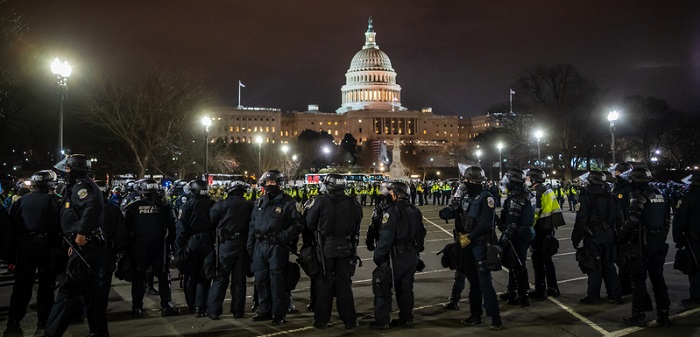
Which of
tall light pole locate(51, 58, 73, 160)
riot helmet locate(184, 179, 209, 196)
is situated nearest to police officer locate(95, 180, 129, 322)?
riot helmet locate(184, 179, 209, 196)

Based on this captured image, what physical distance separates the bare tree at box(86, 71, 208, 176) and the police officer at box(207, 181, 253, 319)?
25.3m

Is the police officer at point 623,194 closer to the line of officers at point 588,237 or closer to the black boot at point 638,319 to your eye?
the line of officers at point 588,237

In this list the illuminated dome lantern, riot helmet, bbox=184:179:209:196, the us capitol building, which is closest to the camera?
riot helmet, bbox=184:179:209:196

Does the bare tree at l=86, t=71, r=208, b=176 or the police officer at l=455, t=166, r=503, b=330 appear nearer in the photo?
the police officer at l=455, t=166, r=503, b=330

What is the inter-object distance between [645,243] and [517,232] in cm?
160

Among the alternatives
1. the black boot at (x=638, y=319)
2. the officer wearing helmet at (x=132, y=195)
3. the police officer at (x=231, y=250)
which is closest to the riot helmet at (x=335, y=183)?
the police officer at (x=231, y=250)

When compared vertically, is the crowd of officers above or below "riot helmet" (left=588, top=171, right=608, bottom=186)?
below

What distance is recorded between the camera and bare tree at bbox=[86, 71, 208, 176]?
3067 centimetres

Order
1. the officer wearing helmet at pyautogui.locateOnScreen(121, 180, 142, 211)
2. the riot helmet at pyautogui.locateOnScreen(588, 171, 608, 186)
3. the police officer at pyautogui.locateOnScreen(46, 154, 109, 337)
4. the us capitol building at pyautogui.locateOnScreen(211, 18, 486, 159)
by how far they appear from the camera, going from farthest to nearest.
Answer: the us capitol building at pyautogui.locateOnScreen(211, 18, 486, 159)
the officer wearing helmet at pyautogui.locateOnScreen(121, 180, 142, 211)
the riot helmet at pyautogui.locateOnScreen(588, 171, 608, 186)
the police officer at pyautogui.locateOnScreen(46, 154, 109, 337)

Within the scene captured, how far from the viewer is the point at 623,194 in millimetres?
9188

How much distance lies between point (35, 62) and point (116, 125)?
8275 millimetres

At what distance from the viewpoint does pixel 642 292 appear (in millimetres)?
7020

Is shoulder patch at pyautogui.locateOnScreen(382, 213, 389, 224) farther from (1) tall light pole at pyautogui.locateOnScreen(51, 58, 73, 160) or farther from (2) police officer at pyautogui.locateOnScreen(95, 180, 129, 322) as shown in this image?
(1) tall light pole at pyautogui.locateOnScreen(51, 58, 73, 160)

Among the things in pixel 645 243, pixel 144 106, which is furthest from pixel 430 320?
pixel 144 106
